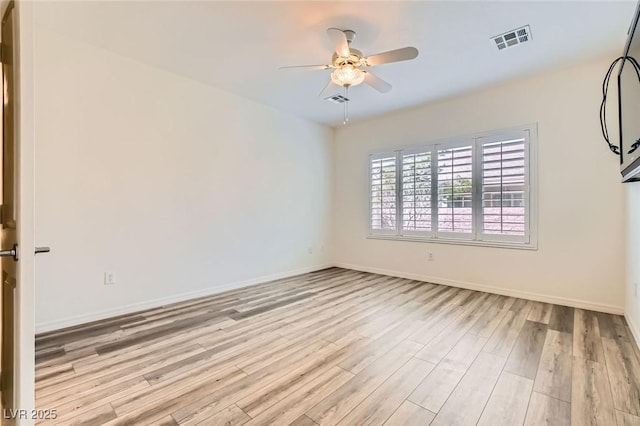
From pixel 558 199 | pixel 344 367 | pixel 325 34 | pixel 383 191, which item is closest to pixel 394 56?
pixel 325 34

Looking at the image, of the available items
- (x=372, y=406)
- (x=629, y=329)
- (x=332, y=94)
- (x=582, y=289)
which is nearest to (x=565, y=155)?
(x=582, y=289)

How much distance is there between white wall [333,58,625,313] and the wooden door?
4.57 m

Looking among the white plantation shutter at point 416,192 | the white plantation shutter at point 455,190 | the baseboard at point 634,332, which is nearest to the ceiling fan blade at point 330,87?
the white plantation shutter at point 416,192

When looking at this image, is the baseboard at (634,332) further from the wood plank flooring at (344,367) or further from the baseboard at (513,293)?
the baseboard at (513,293)

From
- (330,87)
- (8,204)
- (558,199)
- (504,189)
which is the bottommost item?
(8,204)

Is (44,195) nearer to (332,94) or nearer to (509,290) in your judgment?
(332,94)

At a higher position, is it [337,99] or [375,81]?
[337,99]

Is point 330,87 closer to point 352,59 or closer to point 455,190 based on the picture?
point 352,59

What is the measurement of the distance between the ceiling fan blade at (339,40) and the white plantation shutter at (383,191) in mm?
2733

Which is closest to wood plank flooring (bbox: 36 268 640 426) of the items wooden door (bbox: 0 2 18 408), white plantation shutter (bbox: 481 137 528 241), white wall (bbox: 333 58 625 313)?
white wall (bbox: 333 58 625 313)

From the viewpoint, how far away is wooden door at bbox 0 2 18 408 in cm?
116

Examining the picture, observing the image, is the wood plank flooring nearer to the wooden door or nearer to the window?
the wooden door

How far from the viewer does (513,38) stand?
2.83 metres

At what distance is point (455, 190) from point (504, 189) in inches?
24.9
